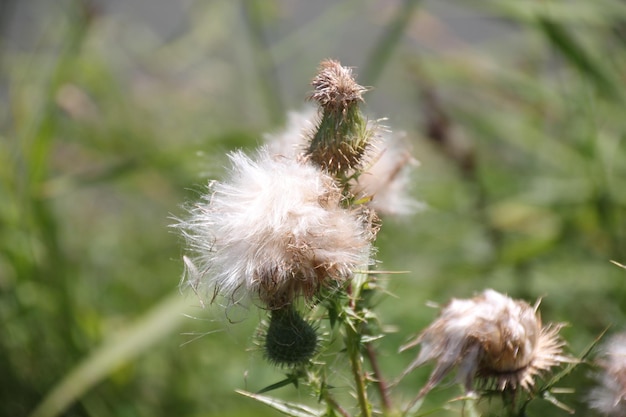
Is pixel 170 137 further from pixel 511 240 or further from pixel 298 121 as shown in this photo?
pixel 298 121

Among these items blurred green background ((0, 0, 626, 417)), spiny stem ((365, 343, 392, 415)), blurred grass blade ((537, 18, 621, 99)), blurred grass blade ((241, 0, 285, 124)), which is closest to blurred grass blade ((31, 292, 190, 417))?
blurred green background ((0, 0, 626, 417))

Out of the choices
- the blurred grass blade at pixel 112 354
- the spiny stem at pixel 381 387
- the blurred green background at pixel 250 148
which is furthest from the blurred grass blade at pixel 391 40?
the spiny stem at pixel 381 387

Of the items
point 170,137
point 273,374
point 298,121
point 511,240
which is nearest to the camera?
point 298,121

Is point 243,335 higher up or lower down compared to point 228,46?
lower down

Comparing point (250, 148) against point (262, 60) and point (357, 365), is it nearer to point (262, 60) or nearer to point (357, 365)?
point (357, 365)

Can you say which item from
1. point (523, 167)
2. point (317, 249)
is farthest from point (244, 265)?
point (523, 167)

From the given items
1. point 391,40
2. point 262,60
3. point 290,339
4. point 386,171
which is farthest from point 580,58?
point 290,339
